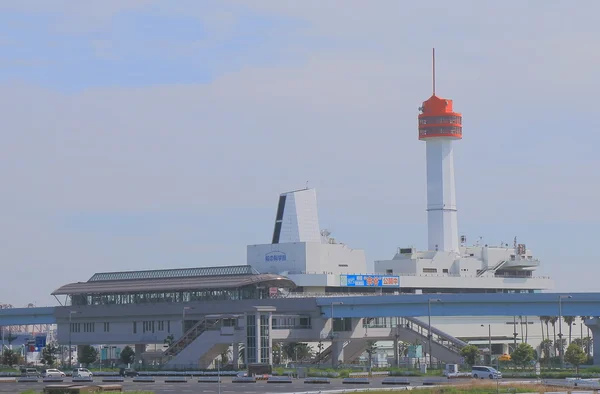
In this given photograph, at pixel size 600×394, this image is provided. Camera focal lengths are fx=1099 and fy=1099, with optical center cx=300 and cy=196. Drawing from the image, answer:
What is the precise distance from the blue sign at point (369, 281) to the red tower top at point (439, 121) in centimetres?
3141

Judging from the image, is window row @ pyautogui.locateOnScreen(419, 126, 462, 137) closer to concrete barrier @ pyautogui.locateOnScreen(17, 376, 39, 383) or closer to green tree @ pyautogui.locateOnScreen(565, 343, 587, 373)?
green tree @ pyautogui.locateOnScreen(565, 343, 587, 373)

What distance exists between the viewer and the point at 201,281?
485 feet

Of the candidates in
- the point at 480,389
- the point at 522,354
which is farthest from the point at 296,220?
the point at 480,389

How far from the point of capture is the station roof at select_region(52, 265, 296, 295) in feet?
472

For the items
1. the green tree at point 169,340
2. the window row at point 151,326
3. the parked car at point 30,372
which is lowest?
the parked car at point 30,372

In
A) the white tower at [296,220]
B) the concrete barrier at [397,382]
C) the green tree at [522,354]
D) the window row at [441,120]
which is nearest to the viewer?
the concrete barrier at [397,382]

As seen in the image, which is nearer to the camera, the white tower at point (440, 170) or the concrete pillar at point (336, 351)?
the concrete pillar at point (336, 351)

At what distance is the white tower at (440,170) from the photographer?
17862 cm

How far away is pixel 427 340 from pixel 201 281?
3285cm

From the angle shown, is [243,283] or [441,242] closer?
[243,283]

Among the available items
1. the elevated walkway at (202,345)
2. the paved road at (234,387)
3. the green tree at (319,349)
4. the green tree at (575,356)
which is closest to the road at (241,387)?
the paved road at (234,387)

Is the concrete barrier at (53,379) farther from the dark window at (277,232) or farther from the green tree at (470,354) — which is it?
the dark window at (277,232)

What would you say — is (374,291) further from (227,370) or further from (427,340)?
(227,370)

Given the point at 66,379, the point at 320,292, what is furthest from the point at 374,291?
the point at 66,379
